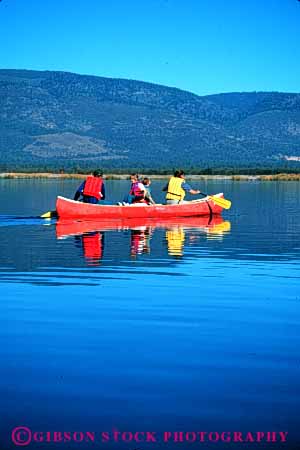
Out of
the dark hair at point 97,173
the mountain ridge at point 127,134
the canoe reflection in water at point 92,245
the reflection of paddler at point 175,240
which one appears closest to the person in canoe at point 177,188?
Answer: the dark hair at point 97,173

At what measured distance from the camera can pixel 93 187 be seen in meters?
23.3

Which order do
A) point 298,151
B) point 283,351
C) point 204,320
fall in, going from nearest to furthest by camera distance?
point 283,351 < point 204,320 < point 298,151

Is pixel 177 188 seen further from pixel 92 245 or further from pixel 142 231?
pixel 92 245

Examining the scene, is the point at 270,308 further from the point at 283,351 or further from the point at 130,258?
the point at 130,258

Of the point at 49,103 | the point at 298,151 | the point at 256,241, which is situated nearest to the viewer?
the point at 256,241

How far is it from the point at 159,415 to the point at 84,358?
152 cm

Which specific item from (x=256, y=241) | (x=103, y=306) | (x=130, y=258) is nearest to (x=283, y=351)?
(x=103, y=306)

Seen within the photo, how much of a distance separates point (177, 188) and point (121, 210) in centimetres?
197

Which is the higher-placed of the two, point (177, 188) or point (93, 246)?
point (177, 188)

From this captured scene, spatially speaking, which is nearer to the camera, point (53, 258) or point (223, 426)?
point (223, 426)

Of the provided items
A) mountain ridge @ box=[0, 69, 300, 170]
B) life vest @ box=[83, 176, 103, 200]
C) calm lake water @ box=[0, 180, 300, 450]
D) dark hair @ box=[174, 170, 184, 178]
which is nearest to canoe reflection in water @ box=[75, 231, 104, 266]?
calm lake water @ box=[0, 180, 300, 450]

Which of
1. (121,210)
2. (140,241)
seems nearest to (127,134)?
(121,210)

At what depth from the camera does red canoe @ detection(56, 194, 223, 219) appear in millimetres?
22891

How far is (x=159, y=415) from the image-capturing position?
5.95m
